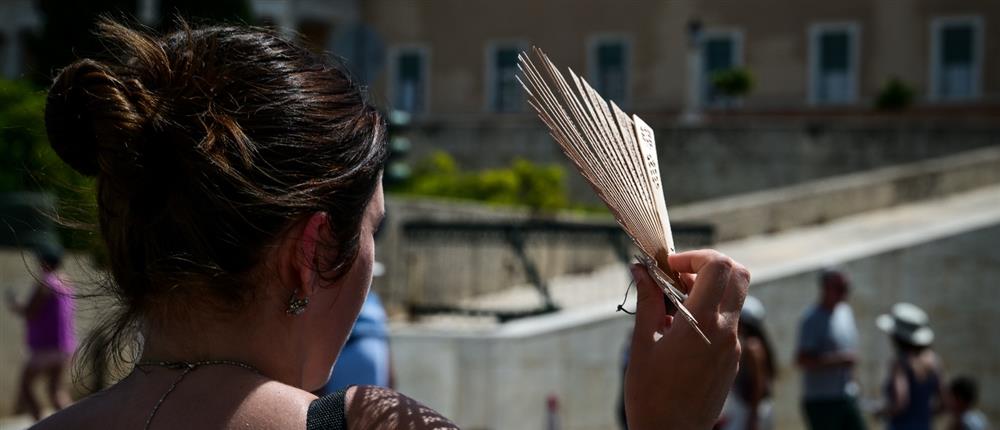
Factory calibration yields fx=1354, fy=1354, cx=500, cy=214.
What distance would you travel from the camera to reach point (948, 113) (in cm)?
3177

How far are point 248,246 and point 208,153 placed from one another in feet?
0.42

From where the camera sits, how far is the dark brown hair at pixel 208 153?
5.68 ft

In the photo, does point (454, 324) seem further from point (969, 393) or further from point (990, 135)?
point (990, 135)

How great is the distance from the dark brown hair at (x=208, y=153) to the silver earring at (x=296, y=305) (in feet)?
0.19

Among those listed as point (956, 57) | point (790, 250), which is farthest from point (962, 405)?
point (956, 57)

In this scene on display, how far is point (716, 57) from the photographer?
114ft

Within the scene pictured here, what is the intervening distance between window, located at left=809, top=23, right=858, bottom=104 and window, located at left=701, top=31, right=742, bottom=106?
1.92 metres

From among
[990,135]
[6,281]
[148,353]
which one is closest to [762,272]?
[6,281]

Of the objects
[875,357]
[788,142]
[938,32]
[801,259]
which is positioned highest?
[938,32]

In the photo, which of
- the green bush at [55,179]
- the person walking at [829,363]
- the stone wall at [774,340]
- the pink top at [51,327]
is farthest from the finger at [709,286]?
the stone wall at [774,340]

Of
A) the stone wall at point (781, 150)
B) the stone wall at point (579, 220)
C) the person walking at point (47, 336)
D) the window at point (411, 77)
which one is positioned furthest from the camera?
the window at point (411, 77)

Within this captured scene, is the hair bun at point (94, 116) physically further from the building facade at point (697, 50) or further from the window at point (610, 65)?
the window at point (610, 65)

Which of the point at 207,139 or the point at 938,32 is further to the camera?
the point at 938,32

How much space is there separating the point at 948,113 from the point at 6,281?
2331 cm
